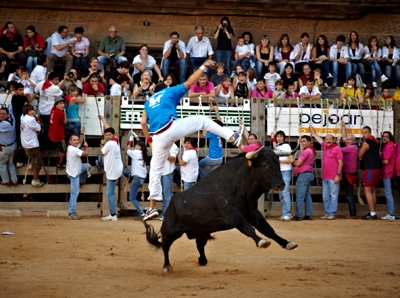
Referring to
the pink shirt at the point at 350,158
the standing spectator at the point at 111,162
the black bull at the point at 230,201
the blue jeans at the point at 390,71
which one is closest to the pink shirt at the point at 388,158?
the pink shirt at the point at 350,158

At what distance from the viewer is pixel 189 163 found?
18000mm

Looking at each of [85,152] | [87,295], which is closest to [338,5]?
[85,152]

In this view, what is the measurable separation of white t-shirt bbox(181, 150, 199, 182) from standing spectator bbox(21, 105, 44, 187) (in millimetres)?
3380

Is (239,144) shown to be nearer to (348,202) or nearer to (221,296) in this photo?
(221,296)

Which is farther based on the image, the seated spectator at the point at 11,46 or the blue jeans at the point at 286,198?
the seated spectator at the point at 11,46

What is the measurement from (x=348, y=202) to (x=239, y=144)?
8208mm

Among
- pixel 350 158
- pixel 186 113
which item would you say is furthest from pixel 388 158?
pixel 186 113

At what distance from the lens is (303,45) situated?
2130 cm

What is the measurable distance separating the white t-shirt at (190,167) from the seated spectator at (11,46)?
17.0ft

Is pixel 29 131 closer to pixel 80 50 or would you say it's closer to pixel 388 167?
pixel 80 50

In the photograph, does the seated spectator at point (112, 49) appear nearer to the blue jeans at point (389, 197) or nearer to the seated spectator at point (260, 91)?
the seated spectator at point (260, 91)

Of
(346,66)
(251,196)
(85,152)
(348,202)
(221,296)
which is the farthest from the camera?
(346,66)

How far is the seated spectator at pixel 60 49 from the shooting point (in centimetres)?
2002

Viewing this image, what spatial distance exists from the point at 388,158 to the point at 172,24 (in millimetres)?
7528
